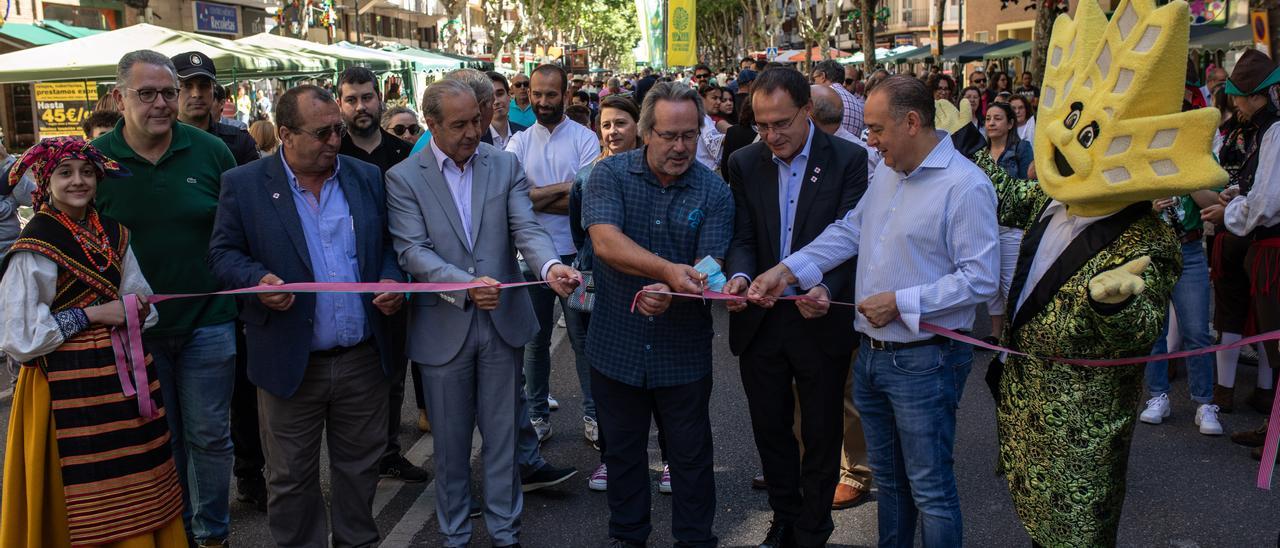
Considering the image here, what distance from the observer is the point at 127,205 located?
4.44 meters

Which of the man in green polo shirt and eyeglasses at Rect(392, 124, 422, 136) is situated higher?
eyeglasses at Rect(392, 124, 422, 136)

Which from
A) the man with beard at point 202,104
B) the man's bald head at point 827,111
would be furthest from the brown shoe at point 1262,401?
the man with beard at point 202,104

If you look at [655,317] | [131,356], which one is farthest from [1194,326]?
[131,356]

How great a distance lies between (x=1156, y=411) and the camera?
21.0ft

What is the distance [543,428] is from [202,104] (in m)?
2.62

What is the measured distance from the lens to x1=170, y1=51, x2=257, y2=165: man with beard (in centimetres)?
538

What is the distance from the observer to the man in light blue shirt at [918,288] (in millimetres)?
3717

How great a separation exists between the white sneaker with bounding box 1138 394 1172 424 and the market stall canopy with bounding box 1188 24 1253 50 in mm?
13817

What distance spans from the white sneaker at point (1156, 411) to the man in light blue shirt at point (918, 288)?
117 inches

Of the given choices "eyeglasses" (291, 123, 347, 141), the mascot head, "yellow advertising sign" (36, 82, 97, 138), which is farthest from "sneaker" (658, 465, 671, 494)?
"yellow advertising sign" (36, 82, 97, 138)

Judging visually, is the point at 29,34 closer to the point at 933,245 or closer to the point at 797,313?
the point at 797,313

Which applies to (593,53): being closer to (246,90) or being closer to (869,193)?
(246,90)

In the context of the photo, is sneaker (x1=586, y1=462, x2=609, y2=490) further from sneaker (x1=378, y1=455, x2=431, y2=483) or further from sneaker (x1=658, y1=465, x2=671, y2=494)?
sneaker (x1=378, y1=455, x2=431, y2=483)

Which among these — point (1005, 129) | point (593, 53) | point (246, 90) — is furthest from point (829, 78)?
point (593, 53)
